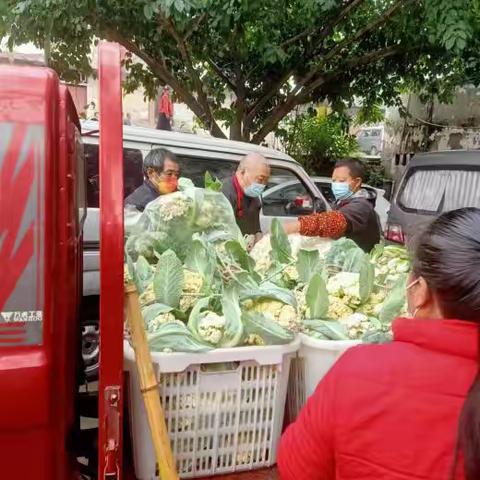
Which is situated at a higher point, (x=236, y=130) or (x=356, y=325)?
(x=236, y=130)

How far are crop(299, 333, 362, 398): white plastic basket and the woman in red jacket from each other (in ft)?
2.38

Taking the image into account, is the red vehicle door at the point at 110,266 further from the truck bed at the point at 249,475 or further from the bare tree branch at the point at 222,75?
the bare tree branch at the point at 222,75

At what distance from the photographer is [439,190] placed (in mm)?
5238

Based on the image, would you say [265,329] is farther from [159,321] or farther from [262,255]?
[262,255]

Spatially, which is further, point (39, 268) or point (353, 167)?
point (353, 167)

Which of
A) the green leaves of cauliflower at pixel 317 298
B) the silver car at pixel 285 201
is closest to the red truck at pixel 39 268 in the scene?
the green leaves of cauliflower at pixel 317 298

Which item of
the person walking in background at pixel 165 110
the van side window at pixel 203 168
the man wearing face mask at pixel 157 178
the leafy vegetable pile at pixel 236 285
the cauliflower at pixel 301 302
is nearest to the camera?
the leafy vegetable pile at pixel 236 285

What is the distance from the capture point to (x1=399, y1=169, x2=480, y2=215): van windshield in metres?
4.92

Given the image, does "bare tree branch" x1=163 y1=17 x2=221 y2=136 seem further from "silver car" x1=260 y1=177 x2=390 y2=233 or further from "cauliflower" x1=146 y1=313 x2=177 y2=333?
"cauliflower" x1=146 y1=313 x2=177 y2=333

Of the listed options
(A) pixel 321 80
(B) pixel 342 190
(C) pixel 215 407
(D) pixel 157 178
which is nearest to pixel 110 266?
(C) pixel 215 407

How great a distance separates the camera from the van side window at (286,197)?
202 inches

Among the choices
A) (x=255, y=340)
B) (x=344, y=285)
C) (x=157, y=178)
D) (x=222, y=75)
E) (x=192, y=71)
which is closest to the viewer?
(x=255, y=340)

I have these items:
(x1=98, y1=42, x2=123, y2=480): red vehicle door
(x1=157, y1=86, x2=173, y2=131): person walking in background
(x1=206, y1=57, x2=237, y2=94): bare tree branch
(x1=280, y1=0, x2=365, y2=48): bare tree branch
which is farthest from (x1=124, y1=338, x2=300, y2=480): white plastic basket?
(x1=157, y1=86, x2=173, y2=131): person walking in background

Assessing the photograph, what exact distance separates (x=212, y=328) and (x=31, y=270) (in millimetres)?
574
